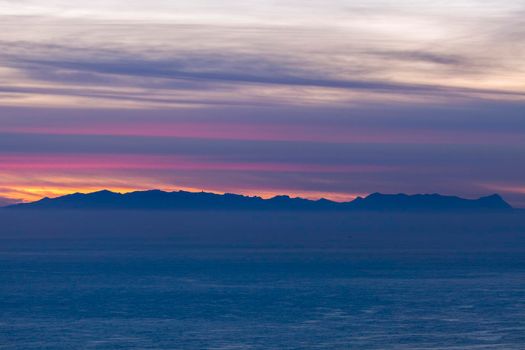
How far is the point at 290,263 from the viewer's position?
498 ft

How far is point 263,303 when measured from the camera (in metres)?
98.8

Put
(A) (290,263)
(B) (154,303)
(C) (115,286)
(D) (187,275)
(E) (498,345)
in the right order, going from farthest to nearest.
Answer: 1. (A) (290,263)
2. (D) (187,275)
3. (C) (115,286)
4. (B) (154,303)
5. (E) (498,345)

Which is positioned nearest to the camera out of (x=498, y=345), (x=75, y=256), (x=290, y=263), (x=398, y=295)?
(x=498, y=345)

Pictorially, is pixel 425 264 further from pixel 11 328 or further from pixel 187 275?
pixel 11 328

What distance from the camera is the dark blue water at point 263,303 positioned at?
7631cm

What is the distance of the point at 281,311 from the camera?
92500 millimetres

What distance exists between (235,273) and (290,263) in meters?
19.6

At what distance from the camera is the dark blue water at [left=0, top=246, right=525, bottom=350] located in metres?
76.3

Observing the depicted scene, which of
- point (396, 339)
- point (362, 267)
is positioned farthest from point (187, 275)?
point (396, 339)

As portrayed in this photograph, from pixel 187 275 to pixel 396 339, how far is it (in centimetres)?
6020

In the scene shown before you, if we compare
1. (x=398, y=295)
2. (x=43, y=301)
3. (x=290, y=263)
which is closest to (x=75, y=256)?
(x=290, y=263)

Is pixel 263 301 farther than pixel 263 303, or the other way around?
Answer: pixel 263 301

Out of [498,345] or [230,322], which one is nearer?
[498,345]

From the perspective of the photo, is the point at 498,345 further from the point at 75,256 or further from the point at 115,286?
the point at 75,256
